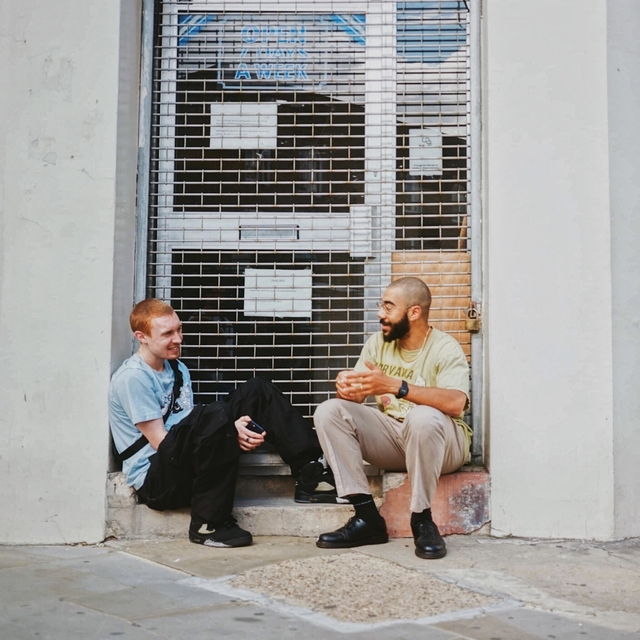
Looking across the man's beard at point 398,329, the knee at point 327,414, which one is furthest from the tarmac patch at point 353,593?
the man's beard at point 398,329

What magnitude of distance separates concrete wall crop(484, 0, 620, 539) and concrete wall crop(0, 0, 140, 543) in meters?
2.07

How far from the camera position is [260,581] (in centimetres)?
358

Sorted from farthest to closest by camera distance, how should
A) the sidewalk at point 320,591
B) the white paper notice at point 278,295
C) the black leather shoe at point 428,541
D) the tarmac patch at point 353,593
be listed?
the white paper notice at point 278,295
the black leather shoe at point 428,541
the tarmac patch at point 353,593
the sidewalk at point 320,591

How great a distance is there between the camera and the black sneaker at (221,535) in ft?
13.7

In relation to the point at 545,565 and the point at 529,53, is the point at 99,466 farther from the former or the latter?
the point at 529,53

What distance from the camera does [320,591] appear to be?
3445 millimetres

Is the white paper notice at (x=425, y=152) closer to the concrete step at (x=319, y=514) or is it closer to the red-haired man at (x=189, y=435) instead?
the red-haired man at (x=189, y=435)

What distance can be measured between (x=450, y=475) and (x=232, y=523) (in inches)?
45.8

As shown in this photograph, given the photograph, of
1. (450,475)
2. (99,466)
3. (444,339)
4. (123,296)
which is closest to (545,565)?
(450,475)

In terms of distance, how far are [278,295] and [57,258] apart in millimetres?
1270

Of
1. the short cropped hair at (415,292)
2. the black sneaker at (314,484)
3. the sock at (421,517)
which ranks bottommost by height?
the sock at (421,517)

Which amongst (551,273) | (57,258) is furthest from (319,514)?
(57,258)

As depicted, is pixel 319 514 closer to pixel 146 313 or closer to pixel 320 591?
pixel 320 591

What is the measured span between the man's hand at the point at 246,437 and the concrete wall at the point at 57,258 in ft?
2.51
